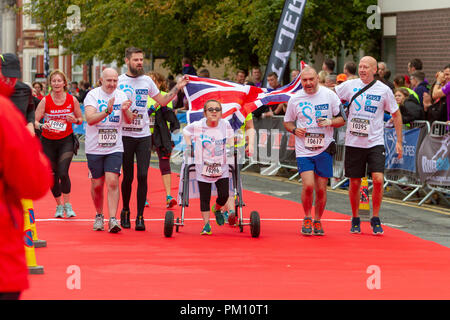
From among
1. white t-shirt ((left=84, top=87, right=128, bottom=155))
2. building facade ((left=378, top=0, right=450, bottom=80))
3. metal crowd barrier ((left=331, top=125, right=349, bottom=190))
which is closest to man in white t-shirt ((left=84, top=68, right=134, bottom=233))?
white t-shirt ((left=84, top=87, right=128, bottom=155))

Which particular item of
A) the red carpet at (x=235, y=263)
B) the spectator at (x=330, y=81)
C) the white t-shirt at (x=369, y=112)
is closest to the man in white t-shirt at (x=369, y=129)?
the white t-shirt at (x=369, y=112)

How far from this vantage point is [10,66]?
6.57 metres

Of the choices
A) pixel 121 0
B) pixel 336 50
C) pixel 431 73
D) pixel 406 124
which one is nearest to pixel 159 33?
pixel 121 0

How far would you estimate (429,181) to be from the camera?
14.5 metres

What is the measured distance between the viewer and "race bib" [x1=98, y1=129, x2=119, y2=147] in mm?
11086

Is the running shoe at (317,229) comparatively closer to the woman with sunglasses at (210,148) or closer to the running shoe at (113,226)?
the woman with sunglasses at (210,148)

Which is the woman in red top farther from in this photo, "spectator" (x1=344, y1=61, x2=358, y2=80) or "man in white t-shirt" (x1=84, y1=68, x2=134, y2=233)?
"spectator" (x1=344, y1=61, x2=358, y2=80)

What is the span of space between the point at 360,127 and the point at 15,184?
303 inches

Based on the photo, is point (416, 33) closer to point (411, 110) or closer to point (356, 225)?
point (411, 110)

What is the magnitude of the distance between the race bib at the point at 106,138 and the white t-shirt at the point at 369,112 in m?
2.79

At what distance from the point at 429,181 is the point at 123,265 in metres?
7.01

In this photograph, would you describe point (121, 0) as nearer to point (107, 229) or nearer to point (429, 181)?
point (429, 181)

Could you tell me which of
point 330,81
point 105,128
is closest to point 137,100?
point 105,128

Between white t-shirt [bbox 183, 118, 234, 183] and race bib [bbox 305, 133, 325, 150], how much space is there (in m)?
1.00
